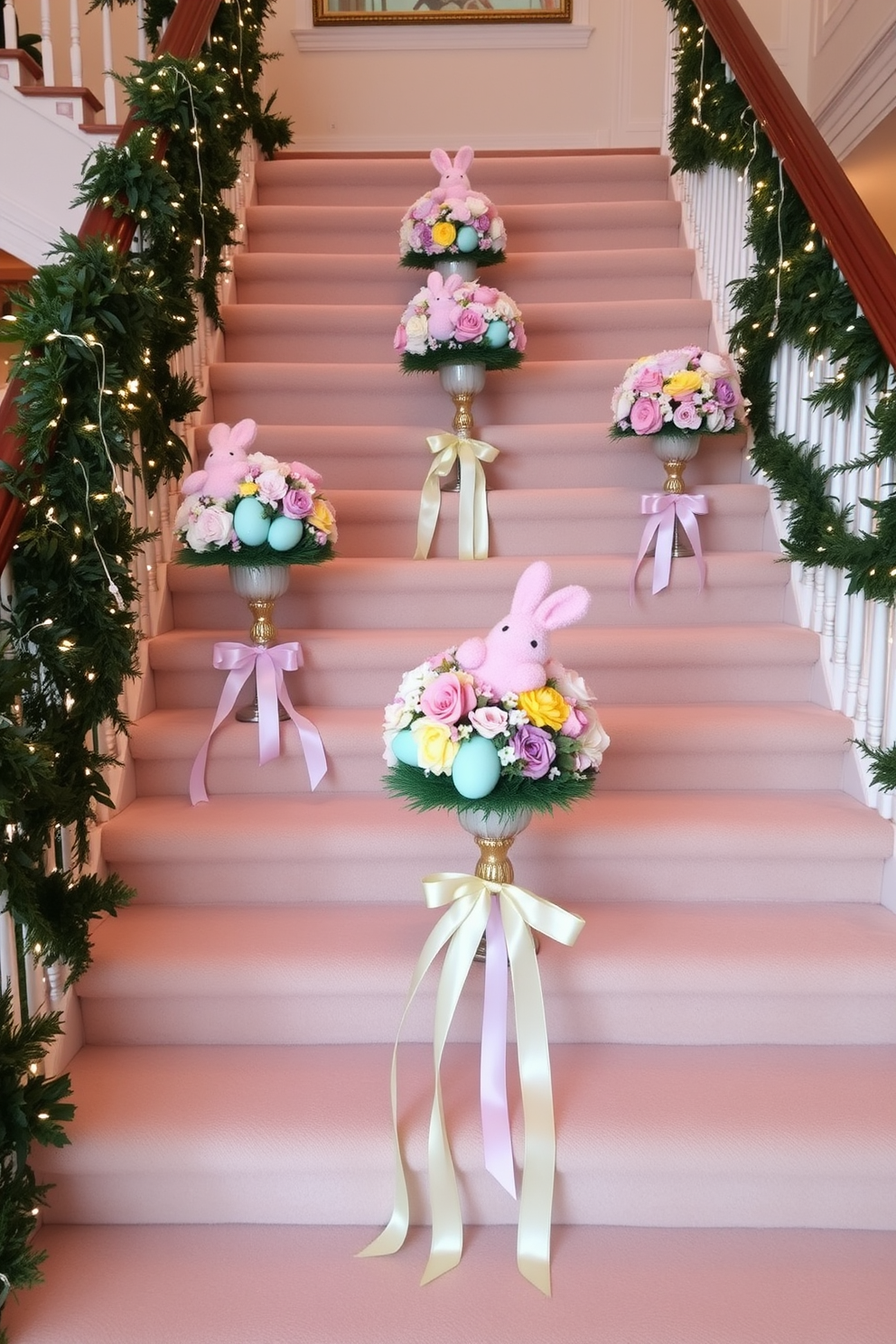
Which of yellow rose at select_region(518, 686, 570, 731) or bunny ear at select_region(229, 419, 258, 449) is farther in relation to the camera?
bunny ear at select_region(229, 419, 258, 449)

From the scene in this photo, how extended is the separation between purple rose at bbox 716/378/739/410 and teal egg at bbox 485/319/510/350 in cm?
66

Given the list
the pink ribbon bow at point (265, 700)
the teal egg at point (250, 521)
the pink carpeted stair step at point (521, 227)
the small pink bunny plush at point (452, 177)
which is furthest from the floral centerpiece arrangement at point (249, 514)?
the pink carpeted stair step at point (521, 227)

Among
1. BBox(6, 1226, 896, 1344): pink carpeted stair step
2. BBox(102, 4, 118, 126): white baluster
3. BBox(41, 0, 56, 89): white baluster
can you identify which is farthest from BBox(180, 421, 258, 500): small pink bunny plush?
BBox(41, 0, 56, 89): white baluster

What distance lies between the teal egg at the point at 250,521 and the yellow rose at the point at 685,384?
1.21 m

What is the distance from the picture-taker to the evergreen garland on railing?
164cm

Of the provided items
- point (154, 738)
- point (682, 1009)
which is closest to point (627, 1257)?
point (682, 1009)

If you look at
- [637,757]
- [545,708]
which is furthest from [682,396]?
[545,708]

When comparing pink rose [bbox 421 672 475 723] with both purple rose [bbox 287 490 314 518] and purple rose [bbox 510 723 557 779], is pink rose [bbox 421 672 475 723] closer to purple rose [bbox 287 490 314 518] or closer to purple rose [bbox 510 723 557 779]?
purple rose [bbox 510 723 557 779]

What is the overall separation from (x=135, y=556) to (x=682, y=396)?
1.52 m

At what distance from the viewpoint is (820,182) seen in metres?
2.50

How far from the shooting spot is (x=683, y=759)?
2.47 meters

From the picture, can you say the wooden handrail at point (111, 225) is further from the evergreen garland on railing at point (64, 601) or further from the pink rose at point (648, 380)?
the pink rose at point (648, 380)

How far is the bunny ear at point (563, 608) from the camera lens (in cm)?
171

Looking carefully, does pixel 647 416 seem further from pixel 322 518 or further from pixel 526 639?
pixel 526 639
